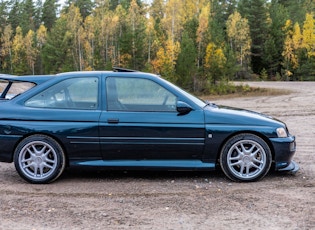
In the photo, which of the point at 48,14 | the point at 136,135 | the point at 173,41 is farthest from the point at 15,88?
the point at 48,14

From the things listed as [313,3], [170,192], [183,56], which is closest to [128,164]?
[170,192]

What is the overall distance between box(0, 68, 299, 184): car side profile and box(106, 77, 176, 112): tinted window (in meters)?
0.01

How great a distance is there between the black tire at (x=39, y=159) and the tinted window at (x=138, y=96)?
96 centimetres

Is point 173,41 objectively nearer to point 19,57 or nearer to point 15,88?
point 19,57

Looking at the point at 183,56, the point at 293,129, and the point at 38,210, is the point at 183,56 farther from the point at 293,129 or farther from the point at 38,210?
the point at 38,210

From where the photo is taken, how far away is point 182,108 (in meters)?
5.35

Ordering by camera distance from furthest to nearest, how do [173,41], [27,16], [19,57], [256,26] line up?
[27,16], [256,26], [19,57], [173,41]

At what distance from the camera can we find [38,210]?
4352 mm

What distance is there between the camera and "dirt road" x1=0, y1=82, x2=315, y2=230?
3951 millimetres

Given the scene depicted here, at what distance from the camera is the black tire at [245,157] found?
5402 mm

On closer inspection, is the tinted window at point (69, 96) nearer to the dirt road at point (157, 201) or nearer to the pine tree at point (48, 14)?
the dirt road at point (157, 201)

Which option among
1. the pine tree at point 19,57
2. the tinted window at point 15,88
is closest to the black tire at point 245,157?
the tinted window at point 15,88

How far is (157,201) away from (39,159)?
6.11 feet

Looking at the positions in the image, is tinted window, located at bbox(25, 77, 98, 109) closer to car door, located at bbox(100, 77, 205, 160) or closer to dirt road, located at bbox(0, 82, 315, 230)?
car door, located at bbox(100, 77, 205, 160)
